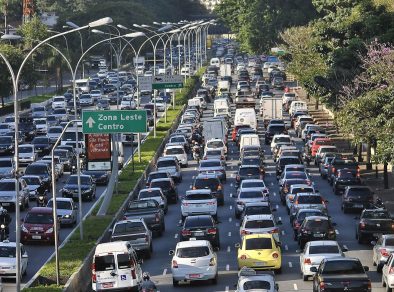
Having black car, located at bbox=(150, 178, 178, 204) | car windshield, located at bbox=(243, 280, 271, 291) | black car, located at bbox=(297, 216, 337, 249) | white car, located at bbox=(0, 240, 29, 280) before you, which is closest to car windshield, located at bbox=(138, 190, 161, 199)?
black car, located at bbox=(150, 178, 178, 204)

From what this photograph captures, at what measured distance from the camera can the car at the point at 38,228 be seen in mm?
53781

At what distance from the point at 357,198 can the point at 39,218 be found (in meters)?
15.3

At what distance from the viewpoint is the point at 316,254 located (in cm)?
4359

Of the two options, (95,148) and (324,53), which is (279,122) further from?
(95,148)

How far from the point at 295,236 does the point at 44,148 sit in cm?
3646

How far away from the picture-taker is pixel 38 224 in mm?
54000

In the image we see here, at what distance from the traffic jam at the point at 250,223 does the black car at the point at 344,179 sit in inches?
2.8

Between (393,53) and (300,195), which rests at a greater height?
(393,53)

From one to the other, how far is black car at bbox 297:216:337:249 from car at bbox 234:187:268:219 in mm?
9049

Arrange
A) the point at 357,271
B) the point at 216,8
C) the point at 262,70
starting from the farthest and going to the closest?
1. the point at 216,8
2. the point at 262,70
3. the point at 357,271

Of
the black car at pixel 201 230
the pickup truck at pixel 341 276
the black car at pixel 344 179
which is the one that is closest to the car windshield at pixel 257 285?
the pickup truck at pixel 341 276

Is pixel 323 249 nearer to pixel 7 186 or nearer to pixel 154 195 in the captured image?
pixel 154 195

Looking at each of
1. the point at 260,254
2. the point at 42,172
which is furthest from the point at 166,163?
the point at 260,254

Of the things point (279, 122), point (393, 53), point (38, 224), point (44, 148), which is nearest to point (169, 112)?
point (279, 122)
